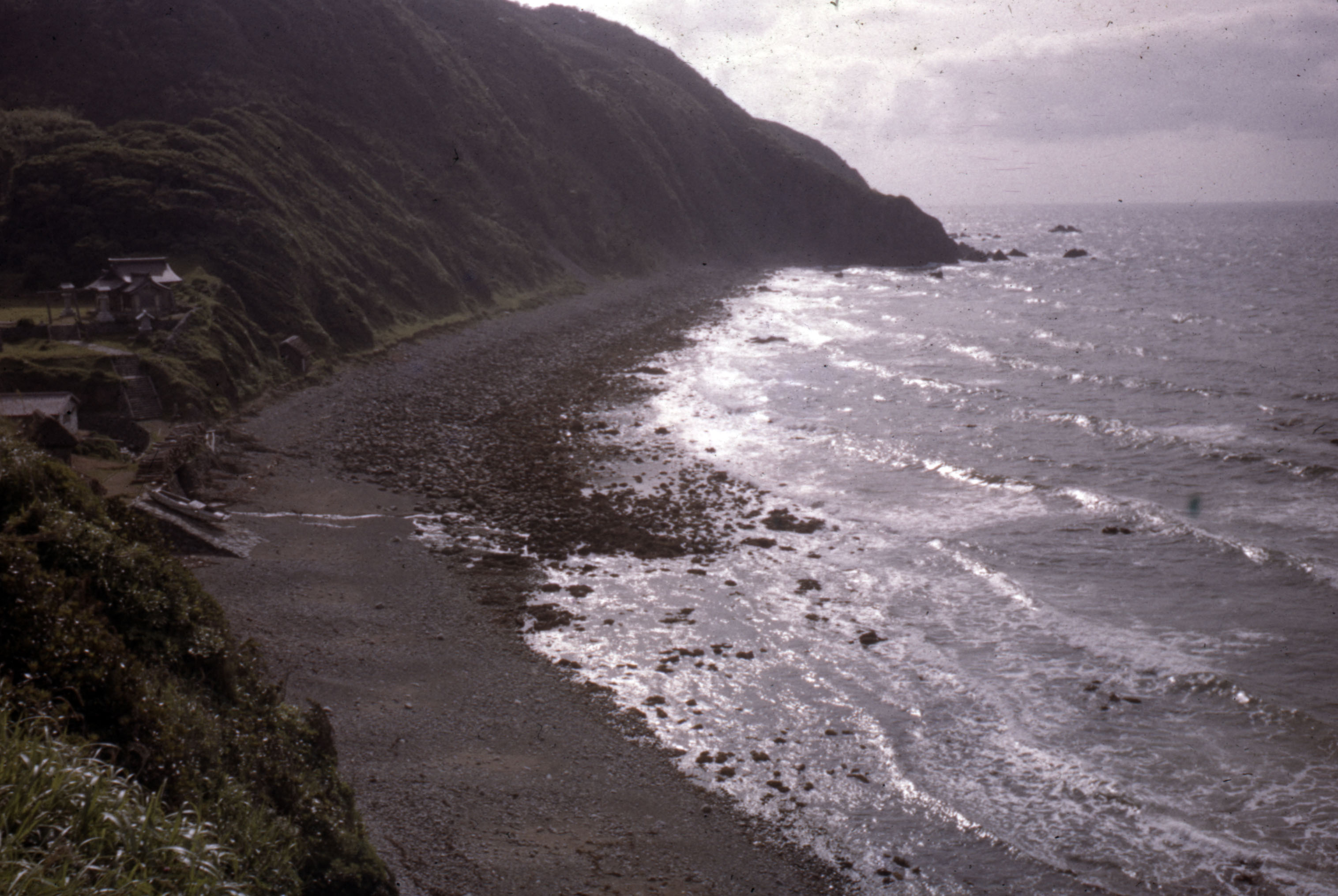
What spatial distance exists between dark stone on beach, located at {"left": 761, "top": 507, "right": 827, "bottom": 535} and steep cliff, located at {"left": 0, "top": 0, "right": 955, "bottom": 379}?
25999 millimetres

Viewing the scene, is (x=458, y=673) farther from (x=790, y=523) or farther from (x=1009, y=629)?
(x=1009, y=629)

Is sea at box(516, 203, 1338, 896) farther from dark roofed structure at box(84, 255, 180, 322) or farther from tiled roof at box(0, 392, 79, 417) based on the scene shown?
dark roofed structure at box(84, 255, 180, 322)

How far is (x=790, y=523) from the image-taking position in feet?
80.9

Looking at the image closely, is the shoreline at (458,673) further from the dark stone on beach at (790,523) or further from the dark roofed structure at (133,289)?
the dark roofed structure at (133,289)

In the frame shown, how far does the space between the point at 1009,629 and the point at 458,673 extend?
11.7 metres

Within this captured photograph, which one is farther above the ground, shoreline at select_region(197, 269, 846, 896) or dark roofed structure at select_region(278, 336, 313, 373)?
dark roofed structure at select_region(278, 336, 313, 373)

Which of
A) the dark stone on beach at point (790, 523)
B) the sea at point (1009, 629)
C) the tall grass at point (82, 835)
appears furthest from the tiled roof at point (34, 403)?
the tall grass at point (82, 835)

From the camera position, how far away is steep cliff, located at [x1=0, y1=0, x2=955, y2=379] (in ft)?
136

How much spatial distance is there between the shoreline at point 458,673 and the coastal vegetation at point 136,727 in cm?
268

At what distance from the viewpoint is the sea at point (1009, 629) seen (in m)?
12.6

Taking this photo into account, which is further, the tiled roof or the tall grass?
the tiled roof

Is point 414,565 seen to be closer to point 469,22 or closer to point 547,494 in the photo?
point 547,494

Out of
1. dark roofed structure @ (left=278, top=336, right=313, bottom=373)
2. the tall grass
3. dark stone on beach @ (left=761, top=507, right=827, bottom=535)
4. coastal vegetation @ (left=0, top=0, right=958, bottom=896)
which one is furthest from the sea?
dark roofed structure @ (left=278, top=336, right=313, bottom=373)

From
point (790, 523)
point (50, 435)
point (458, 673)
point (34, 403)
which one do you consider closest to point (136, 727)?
point (458, 673)
